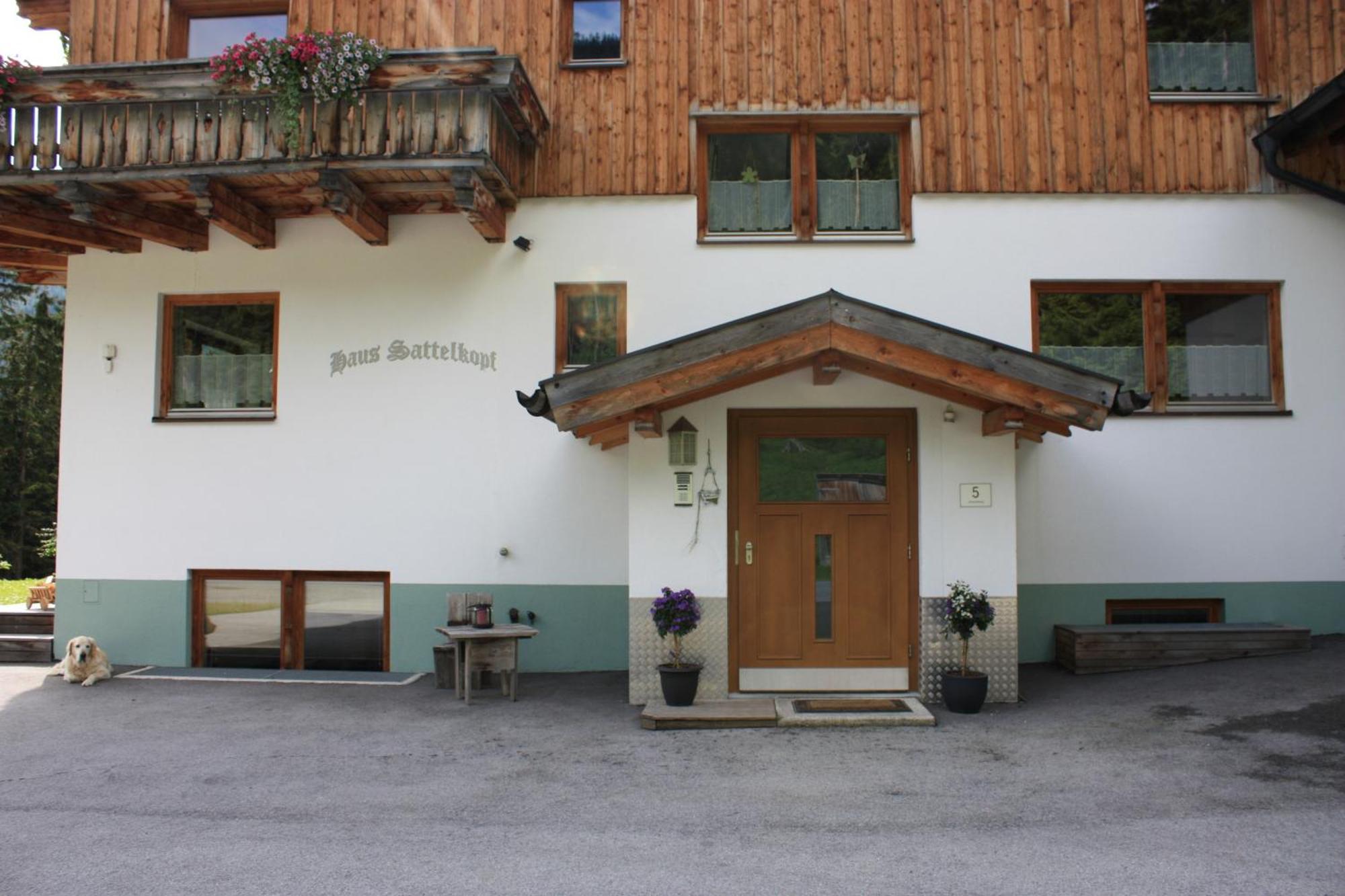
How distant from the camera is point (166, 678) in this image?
954 centimetres

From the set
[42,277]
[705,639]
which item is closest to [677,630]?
[705,639]

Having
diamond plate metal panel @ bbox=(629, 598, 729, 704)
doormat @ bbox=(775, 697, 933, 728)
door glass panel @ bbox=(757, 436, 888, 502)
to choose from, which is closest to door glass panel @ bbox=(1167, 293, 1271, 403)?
door glass panel @ bbox=(757, 436, 888, 502)

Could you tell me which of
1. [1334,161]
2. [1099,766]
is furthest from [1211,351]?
[1099,766]

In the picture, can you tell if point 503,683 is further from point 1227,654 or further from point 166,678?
point 1227,654

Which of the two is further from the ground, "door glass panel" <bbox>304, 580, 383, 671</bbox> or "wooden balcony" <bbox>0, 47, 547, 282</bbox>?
"wooden balcony" <bbox>0, 47, 547, 282</bbox>

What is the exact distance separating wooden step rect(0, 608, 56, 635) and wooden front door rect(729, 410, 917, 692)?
7918 mm

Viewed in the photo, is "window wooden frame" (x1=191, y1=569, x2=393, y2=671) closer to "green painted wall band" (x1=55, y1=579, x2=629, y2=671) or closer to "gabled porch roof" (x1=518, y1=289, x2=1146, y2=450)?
"green painted wall band" (x1=55, y1=579, x2=629, y2=671)

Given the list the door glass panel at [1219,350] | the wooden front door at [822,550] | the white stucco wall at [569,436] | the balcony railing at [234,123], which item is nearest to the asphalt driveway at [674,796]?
the wooden front door at [822,550]

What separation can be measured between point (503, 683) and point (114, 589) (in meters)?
4.47

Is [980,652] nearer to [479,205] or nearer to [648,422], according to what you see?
[648,422]

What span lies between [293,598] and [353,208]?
3950 millimetres

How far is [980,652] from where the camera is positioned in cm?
813

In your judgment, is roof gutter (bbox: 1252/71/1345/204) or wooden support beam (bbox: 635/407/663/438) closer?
wooden support beam (bbox: 635/407/663/438)

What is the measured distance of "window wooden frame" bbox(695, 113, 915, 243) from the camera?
9859 millimetres
